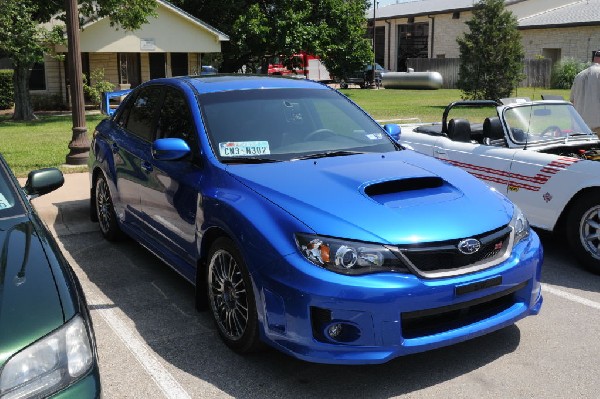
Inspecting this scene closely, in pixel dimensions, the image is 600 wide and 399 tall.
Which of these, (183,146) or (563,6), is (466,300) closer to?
(183,146)

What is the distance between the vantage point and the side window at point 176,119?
471 cm

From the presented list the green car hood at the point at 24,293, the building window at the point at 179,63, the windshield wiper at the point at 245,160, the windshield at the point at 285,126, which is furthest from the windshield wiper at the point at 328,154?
the building window at the point at 179,63

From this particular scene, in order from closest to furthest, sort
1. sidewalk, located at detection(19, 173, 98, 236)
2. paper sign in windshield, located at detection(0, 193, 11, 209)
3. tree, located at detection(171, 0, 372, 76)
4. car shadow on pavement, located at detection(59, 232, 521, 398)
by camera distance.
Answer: paper sign in windshield, located at detection(0, 193, 11, 209)
car shadow on pavement, located at detection(59, 232, 521, 398)
sidewalk, located at detection(19, 173, 98, 236)
tree, located at detection(171, 0, 372, 76)

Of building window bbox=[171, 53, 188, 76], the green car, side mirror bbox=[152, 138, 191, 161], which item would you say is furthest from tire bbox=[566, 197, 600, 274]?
building window bbox=[171, 53, 188, 76]

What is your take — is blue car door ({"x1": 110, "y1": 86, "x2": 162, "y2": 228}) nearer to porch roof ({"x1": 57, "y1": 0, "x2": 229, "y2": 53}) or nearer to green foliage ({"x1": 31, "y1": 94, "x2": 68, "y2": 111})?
porch roof ({"x1": 57, "y1": 0, "x2": 229, "y2": 53})

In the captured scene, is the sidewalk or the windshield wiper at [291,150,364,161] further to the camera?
the sidewalk

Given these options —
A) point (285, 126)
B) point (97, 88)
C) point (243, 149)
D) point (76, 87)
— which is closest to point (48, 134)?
point (76, 87)

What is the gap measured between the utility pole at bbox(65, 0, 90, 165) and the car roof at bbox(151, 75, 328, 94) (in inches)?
197

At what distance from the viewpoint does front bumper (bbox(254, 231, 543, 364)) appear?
3.28m

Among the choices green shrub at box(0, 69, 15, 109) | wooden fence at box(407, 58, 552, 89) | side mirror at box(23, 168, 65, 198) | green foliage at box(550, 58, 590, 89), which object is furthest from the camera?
wooden fence at box(407, 58, 552, 89)

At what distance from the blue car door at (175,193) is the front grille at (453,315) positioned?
5.28ft

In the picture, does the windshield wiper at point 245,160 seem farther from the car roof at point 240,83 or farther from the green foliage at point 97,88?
the green foliage at point 97,88

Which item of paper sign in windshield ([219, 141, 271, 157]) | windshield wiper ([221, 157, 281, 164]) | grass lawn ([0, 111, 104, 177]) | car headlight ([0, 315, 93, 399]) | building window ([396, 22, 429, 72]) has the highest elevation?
building window ([396, 22, 429, 72])

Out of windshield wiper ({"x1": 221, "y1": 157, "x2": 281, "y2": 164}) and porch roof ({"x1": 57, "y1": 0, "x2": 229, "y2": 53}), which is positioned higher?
porch roof ({"x1": 57, "y1": 0, "x2": 229, "y2": 53})
